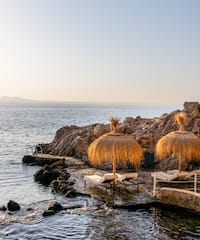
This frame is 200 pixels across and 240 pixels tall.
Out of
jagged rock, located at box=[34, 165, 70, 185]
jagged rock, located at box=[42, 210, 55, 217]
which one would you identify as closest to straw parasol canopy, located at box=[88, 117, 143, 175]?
jagged rock, located at box=[42, 210, 55, 217]

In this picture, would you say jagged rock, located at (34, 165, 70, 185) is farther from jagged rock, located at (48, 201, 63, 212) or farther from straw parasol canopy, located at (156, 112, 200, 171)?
straw parasol canopy, located at (156, 112, 200, 171)

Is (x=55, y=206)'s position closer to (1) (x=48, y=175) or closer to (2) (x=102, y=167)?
(1) (x=48, y=175)

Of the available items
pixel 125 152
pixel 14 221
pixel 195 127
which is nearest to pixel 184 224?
pixel 125 152

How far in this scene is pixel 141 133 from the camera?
3394 cm

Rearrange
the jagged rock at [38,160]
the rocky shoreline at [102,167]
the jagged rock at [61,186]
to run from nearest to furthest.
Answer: the rocky shoreline at [102,167]
the jagged rock at [61,186]
the jagged rock at [38,160]

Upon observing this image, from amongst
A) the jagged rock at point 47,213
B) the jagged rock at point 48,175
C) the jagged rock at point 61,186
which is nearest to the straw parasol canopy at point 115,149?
the jagged rock at point 61,186

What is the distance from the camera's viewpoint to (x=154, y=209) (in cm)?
1773

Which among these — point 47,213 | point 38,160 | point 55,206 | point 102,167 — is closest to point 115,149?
point 55,206

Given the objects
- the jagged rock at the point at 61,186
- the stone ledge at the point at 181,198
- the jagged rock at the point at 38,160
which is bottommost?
the jagged rock at the point at 38,160

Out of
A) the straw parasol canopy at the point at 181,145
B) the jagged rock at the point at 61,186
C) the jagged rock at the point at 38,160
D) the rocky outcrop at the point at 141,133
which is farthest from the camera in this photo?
the jagged rock at the point at 38,160

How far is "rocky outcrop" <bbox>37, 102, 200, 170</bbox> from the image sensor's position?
104 ft

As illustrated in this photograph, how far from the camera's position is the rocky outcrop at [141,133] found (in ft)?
104

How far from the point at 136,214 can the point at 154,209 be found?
1.19 m

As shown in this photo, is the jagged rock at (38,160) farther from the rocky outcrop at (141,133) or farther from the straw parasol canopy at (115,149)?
the straw parasol canopy at (115,149)
